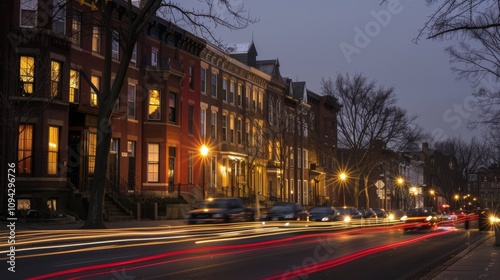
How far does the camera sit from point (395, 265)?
1873 cm

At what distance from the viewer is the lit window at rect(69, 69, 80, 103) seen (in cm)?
3728

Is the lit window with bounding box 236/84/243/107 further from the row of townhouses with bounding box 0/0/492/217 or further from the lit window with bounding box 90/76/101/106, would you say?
the lit window with bounding box 90/76/101/106

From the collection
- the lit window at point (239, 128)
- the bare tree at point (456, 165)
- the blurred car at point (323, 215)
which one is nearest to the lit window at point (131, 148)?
the blurred car at point (323, 215)

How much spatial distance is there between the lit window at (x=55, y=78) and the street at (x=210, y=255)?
1175cm

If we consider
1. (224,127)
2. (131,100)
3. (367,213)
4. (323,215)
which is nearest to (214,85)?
(224,127)

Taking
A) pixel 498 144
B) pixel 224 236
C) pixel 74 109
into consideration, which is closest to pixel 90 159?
pixel 74 109

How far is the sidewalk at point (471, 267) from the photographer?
1484 cm

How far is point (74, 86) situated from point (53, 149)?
12.5 ft

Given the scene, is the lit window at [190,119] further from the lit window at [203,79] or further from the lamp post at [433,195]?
the lamp post at [433,195]

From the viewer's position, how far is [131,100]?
43344 mm

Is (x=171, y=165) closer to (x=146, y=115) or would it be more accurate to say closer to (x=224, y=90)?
(x=146, y=115)

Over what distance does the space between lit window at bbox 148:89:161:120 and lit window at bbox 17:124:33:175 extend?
35.7 ft

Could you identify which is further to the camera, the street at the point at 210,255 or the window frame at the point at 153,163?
the window frame at the point at 153,163

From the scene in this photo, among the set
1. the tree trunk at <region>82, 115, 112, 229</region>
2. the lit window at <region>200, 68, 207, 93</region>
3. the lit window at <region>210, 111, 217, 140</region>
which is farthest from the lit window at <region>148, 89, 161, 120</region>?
the tree trunk at <region>82, 115, 112, 229</region>
